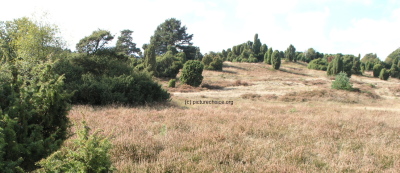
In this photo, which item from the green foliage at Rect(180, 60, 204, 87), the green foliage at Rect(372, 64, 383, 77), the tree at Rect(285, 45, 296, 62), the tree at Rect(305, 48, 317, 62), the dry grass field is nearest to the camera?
the dry grass field

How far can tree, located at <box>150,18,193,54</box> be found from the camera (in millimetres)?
63500

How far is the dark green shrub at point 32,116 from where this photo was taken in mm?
2592

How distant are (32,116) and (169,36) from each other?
61.7 metres

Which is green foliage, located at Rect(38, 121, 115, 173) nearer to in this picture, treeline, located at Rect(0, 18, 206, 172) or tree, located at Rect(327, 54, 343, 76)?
treeline, located at Rect(0, 18, 206, 172)

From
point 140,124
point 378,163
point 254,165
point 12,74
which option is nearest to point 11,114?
point 12,74

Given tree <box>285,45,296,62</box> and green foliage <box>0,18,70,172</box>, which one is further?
tree <box>285,45,296,62</box>

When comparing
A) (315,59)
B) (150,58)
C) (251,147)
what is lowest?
(251,147)

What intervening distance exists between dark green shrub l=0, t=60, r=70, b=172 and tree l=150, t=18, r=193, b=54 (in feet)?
201

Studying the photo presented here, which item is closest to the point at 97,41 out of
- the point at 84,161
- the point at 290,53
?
the point at 84,161

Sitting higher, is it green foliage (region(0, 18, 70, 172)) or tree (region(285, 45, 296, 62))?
tree (region(285, 45, 296, 62))

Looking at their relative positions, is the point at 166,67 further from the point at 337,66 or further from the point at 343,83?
the point at 337,66

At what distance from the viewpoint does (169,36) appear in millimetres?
62844

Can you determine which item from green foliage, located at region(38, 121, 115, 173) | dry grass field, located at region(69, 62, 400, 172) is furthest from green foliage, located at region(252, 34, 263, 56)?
green foliage, located at region(38, 121, 115, 173)

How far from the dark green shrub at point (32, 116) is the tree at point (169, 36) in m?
61.2
